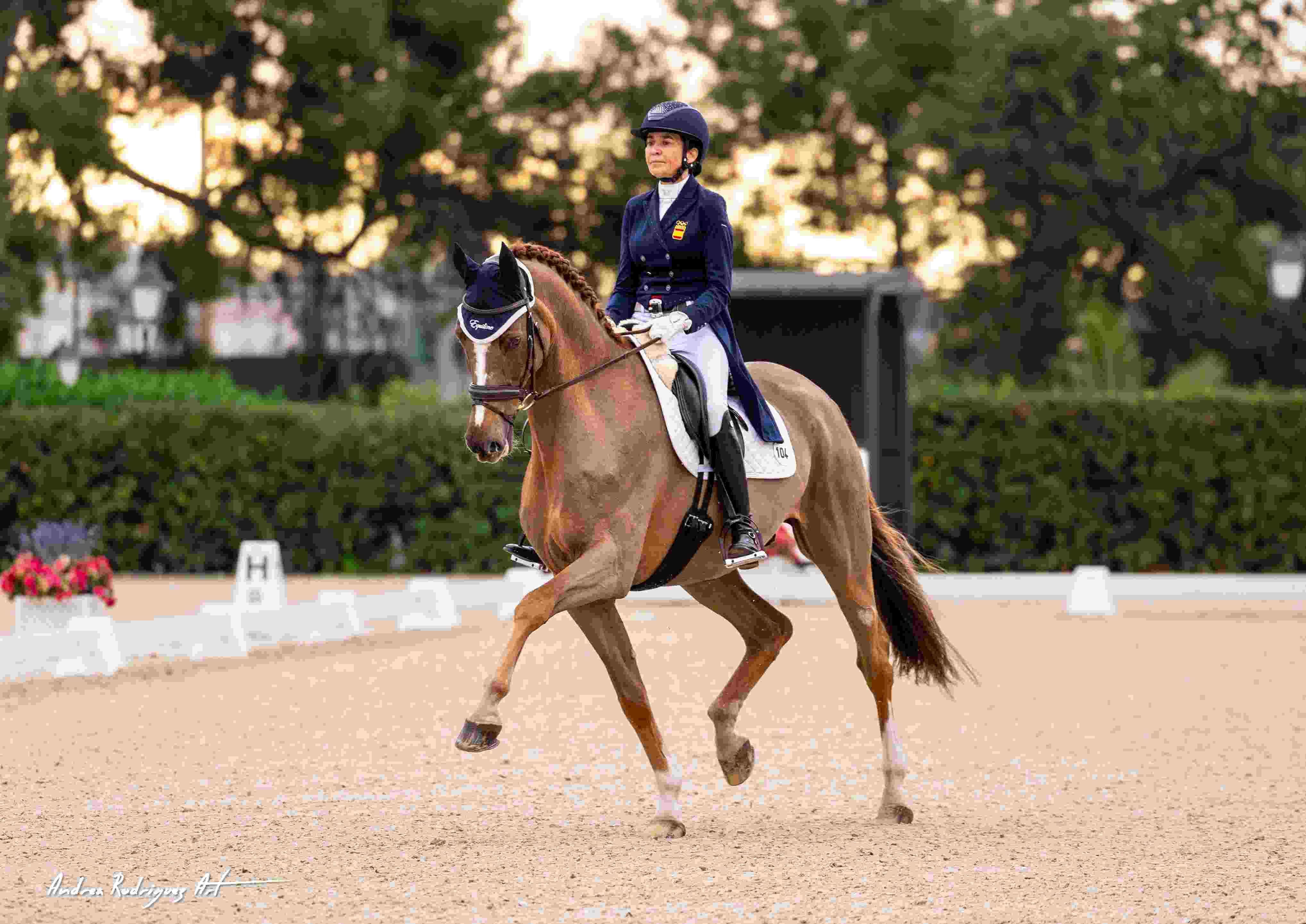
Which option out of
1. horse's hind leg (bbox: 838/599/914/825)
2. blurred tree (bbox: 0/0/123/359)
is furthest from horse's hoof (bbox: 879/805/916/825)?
blurred tree (bbox: 0/0/123/359)

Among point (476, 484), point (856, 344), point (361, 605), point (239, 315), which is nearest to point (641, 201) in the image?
point (361, 605)

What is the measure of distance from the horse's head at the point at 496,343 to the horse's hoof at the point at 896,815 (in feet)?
7.29

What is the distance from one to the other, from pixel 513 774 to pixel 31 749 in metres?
2.66

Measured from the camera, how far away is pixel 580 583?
649cm

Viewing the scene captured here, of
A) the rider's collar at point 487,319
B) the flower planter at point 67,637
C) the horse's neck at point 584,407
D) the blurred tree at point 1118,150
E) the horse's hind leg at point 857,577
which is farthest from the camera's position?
the blurred tree at point 1118,150

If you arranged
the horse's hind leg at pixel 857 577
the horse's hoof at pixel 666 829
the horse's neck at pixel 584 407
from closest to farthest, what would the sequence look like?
the horse's neck at pixel 584 407 < the horse's hoof at pixel 666 829 < the horse's hind leg at pixel 857 577

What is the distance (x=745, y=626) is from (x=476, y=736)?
2.03m

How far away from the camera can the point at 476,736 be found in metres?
6.06

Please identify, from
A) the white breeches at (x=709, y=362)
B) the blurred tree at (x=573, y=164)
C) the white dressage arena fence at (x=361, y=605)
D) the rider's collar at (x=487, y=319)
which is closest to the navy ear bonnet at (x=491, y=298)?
the rider's collar at (x=487, y=319)

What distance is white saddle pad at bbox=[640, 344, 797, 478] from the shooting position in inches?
282

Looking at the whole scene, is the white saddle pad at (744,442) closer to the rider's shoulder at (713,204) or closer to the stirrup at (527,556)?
the rider's shoulder at (713,204)

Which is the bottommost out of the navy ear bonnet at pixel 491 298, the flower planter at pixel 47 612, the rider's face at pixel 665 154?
the flower planter at pixel 47 612

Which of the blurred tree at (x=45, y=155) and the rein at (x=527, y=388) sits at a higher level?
the blurred tree at (x=45, y=155)

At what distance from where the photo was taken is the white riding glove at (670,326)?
7.24 metres
